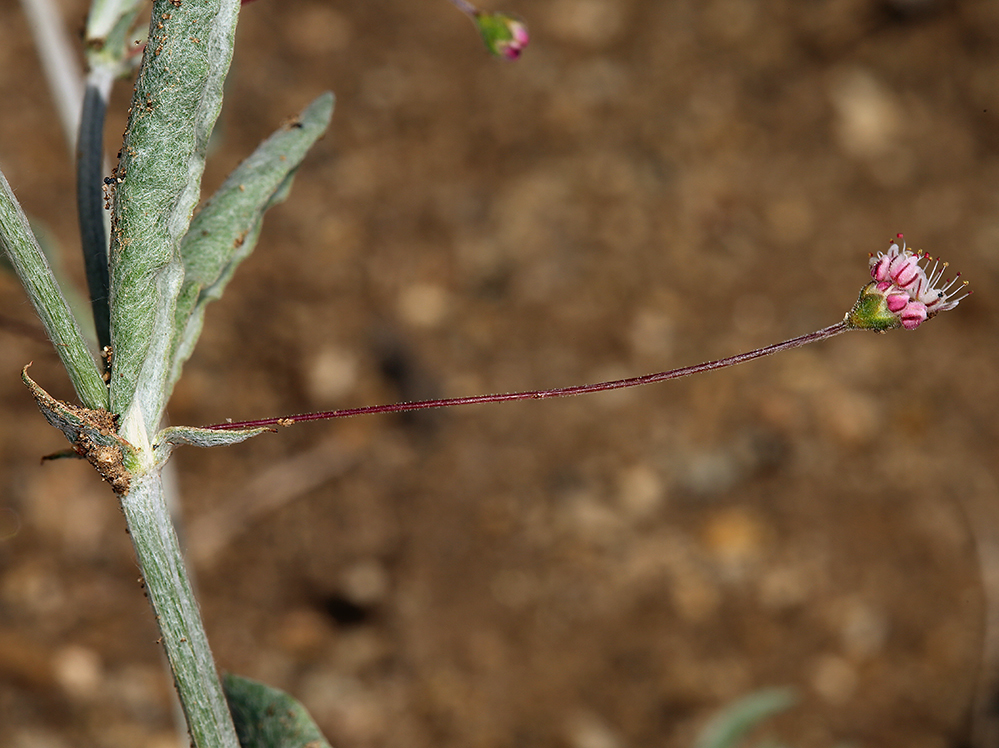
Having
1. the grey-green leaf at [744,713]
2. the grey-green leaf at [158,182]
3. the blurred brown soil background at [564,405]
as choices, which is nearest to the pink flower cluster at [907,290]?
the grey-green leaf at [158,182]

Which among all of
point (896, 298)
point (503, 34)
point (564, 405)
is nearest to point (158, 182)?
point (503, 34)

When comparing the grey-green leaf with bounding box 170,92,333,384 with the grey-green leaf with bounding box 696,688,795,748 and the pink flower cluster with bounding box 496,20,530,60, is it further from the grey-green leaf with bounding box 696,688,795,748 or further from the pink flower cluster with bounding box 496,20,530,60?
the grey-green leaf with bounding box 696,688,795,748

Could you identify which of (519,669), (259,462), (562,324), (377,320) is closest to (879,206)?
(562,324)

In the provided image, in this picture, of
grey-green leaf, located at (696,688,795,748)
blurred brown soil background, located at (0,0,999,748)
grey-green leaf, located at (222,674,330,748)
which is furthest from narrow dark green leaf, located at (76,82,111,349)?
blurred brown soil background, located at (0,0,999,748)

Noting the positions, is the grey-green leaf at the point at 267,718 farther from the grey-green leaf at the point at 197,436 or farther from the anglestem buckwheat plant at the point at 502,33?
the anglestem buckwheat plant at the point at 502,33

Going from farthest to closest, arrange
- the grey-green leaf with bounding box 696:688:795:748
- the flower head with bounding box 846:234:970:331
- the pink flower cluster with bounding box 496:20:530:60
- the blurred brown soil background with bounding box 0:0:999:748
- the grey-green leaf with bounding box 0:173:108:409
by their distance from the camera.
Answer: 1. the blurred brown soil background with bounding box 0:0:999:748
2. the grey-green leaf with bounding box 696:688:795:748
3. the pink flower cluster with bounding box 496:20:530:60
4. the flower head with bounding box 846:234:970:331
5. the grey-green leaf with bounding box 0:173:108:409

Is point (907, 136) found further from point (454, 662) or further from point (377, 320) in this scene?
point (454, 662)

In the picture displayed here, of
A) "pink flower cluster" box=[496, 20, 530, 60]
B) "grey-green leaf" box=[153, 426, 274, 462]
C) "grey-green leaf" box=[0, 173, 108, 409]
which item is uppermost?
"pink flower cluster" box=[496, 20, 530, 60]
